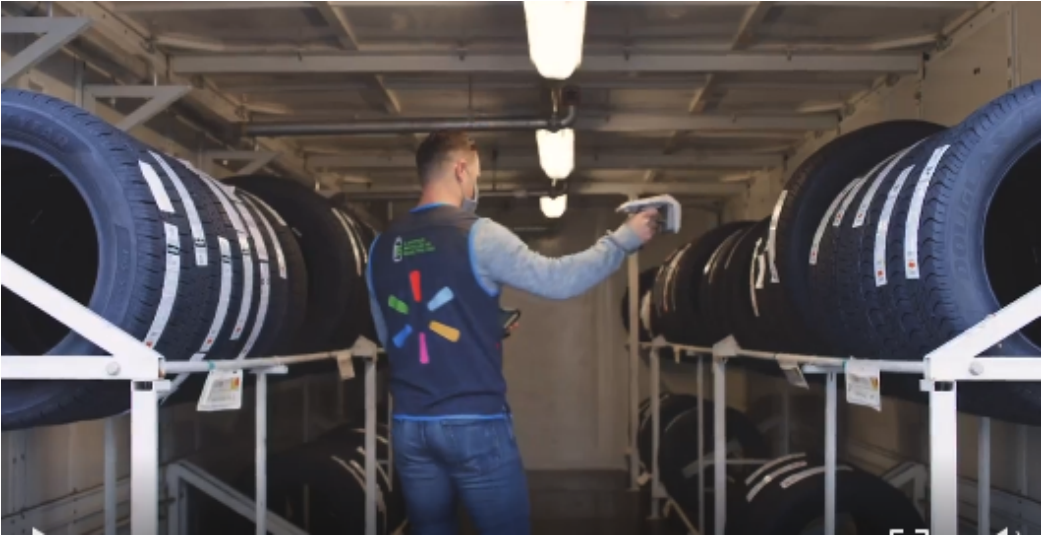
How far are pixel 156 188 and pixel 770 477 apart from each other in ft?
10.5

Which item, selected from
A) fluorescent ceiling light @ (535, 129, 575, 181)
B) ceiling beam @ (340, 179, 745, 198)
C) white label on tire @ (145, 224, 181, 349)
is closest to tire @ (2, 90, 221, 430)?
white label on tire @ (145, 224, 181, 349)

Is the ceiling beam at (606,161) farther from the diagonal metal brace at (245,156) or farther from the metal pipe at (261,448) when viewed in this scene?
the metal pipe at (261,448)

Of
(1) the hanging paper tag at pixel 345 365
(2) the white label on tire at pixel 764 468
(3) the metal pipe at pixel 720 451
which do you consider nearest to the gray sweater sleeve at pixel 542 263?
(1) the hanging paper tag at pixel 345 365

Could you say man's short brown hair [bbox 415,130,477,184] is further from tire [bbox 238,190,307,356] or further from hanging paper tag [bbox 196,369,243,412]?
hanging paper tag [bbox 196,369,243,412]

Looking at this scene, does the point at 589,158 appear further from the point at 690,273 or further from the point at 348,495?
the point at 348,495

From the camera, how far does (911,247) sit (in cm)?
241

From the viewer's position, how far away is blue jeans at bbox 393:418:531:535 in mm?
2865

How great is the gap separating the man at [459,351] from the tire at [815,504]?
1.85 m

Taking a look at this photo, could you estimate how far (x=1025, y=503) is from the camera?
12.1 ft

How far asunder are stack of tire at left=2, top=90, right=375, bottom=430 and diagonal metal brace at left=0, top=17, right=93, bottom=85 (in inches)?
25.7

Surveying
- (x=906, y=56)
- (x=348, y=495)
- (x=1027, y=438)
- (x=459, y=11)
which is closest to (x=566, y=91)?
(x=459, y=11)

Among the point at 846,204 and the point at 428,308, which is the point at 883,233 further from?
the point at 428,308

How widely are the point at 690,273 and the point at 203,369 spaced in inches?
173

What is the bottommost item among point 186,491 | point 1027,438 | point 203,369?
point 186,491
